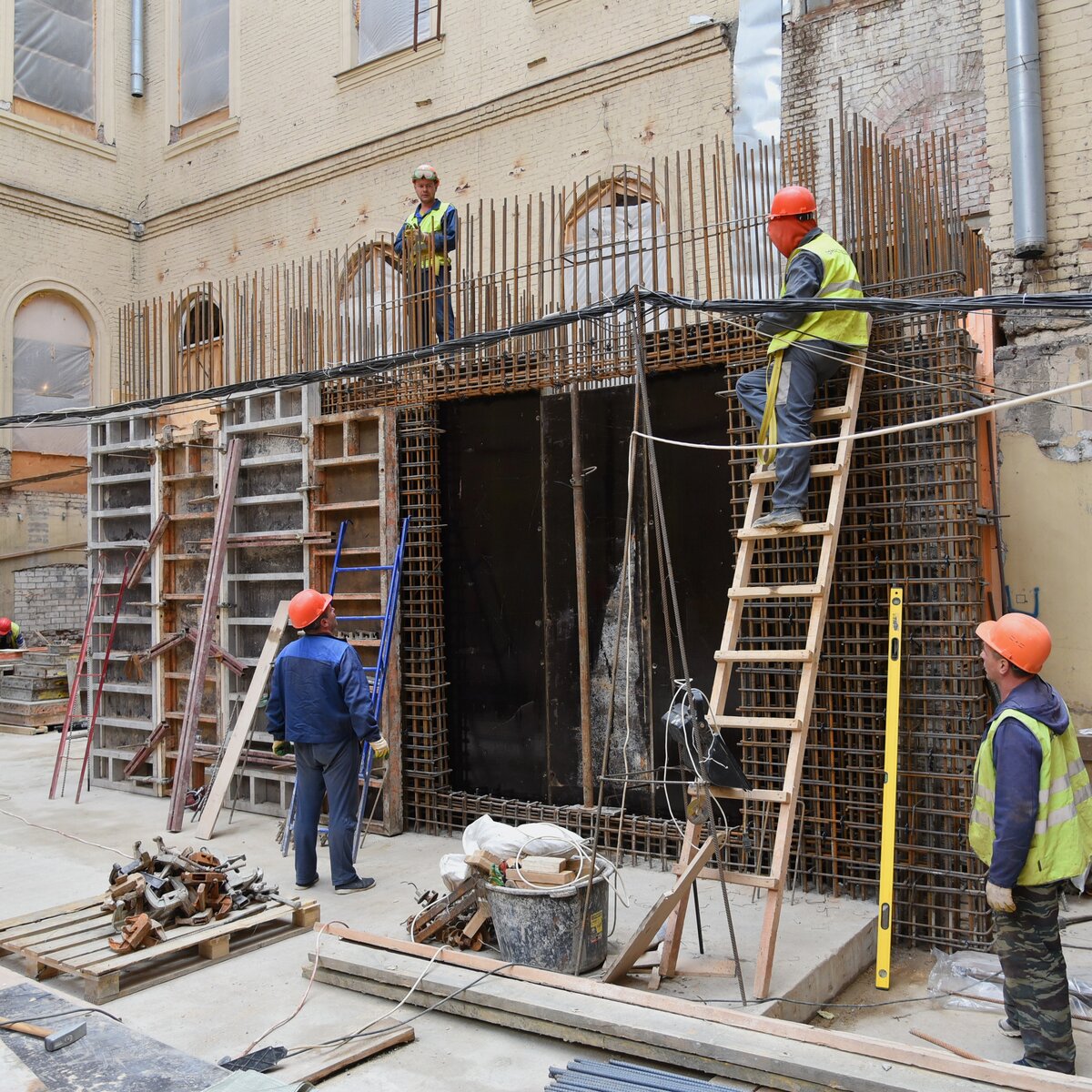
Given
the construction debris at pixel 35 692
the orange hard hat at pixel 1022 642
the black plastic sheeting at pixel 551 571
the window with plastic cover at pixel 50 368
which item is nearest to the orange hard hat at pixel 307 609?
the black plastic sheeting at pixel 551 571

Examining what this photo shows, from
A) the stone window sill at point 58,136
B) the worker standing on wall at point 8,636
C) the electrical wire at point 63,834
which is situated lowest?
the electrical wire at point 63,834

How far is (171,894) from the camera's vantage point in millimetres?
6207

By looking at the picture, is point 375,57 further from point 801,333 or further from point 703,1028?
point 703,1028

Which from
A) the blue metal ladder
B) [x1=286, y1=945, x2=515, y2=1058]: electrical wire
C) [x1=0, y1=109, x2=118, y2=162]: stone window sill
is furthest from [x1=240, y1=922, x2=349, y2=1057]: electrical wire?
[x1=0, y1=109, x2=118, y2=162]: stone window sill

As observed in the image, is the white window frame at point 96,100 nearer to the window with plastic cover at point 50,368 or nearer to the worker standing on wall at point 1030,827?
the window with plastic cover at point 50,368

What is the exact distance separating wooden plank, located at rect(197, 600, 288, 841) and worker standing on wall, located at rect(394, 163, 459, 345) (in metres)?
2.74

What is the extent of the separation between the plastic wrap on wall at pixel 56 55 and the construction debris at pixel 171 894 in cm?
1701

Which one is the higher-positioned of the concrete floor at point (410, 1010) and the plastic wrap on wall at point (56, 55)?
the plastic wrap on wall at point (56, 55)

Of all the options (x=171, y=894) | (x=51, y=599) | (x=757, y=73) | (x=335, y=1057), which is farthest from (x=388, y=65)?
(x=335, y=1057)

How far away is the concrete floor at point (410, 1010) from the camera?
15.4ft

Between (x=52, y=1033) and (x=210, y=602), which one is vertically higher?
(x=210, y=602)

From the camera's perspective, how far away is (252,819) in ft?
29.6

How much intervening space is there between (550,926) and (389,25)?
48.5 ft

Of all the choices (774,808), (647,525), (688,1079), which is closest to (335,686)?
(647,525)
